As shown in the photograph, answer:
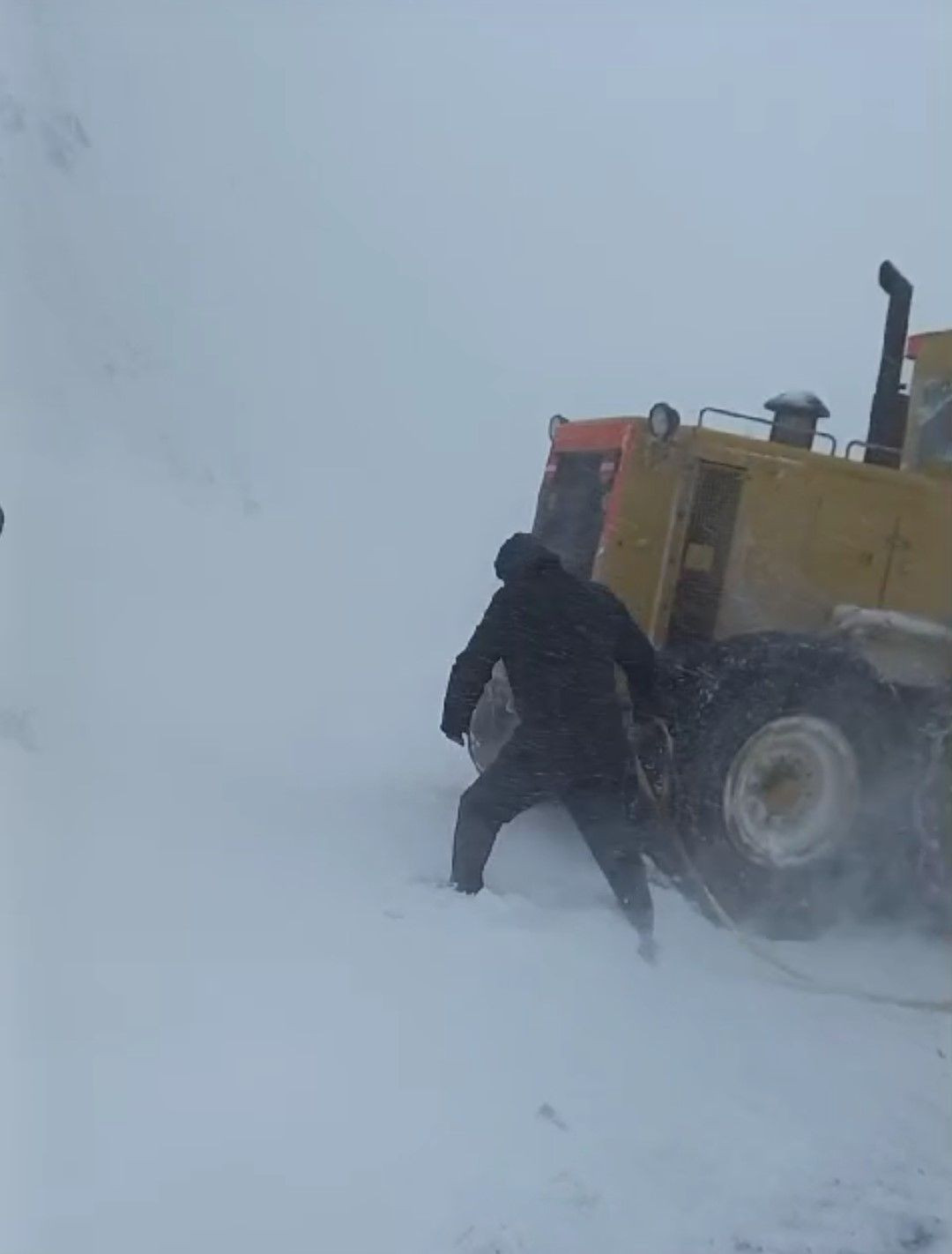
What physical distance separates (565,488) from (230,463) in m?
10.6

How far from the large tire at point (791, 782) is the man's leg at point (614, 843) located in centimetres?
71

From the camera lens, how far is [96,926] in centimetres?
462

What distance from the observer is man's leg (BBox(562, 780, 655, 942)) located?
18.2ft

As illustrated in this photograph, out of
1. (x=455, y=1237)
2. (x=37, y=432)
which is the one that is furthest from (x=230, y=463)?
(x=455, y=1237)

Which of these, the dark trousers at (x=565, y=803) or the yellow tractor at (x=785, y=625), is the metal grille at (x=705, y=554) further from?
the dark trousers at (x=565, y=803)

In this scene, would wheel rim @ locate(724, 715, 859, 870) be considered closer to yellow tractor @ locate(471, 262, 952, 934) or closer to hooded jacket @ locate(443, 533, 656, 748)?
yellow tractor @ locate(471, 262, 952, 934)

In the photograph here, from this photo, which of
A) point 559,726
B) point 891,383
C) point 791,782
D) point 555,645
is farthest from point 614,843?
point 891,383

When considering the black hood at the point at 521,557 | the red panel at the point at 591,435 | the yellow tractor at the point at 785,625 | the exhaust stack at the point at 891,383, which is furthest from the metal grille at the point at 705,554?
the black hood at the point at 521,557

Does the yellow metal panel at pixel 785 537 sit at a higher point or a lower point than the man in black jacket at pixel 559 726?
higher

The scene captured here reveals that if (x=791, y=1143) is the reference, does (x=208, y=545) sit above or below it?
above

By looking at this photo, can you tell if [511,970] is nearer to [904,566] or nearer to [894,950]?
[894,950]

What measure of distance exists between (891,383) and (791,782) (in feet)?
7.52

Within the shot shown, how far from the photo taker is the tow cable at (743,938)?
5664 millimetres

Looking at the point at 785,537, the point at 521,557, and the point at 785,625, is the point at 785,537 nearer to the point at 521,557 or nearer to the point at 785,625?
the point at 785,625
